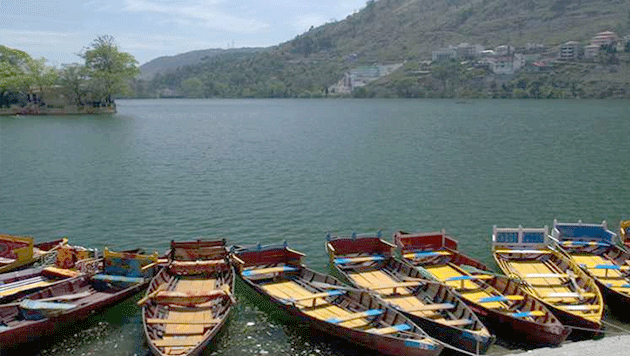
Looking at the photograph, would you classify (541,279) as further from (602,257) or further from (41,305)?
(41,305)

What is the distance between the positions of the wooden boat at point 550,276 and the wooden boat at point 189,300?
12230 millimetres

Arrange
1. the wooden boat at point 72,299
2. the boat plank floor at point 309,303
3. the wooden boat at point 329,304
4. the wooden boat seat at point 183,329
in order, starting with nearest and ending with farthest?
the wooden boat at point 329,304
the wooden boat seat at point 183,329
the wooden boat at point 72,299
the boat plank floor at point 309,303

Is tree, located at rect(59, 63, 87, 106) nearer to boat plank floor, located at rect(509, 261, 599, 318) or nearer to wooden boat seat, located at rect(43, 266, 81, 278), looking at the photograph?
wooden boat seat, located at rect(43, 266, 81, 278)

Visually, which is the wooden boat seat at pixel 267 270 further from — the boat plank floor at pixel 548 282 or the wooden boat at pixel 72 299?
the boat plank floor at pixel 548 282

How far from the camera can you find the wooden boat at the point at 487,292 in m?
18.3

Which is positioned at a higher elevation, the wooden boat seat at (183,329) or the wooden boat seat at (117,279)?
the wooden boat seat at (117,279)

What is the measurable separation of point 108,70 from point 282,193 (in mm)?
113549

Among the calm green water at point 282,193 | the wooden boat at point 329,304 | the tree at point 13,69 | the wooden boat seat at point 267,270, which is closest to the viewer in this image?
the wooden boat at point 329,304

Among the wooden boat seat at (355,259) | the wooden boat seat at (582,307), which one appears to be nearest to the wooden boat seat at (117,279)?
the wooden boat seat at (355,259)

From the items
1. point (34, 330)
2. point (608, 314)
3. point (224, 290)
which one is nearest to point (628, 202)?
point (608, 314)

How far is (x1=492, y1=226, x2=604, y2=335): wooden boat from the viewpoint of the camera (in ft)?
63.2

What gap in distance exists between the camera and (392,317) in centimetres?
1881

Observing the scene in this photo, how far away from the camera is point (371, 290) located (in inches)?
844

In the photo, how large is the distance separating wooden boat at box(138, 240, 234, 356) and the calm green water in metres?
1.27
